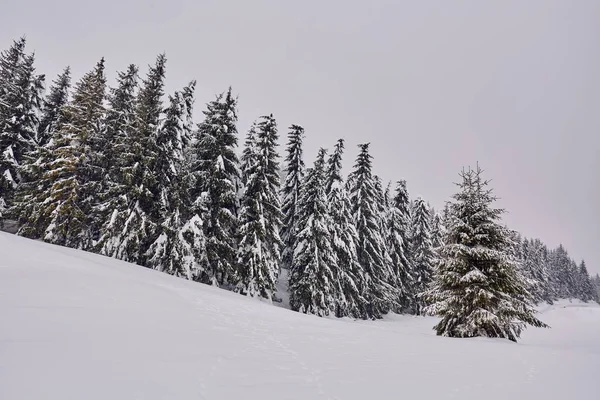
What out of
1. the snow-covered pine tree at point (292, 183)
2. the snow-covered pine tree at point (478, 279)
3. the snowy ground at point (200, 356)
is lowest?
the snowy ground at point (200, 356)

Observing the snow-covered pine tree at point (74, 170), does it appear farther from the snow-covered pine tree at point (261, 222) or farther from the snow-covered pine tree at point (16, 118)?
the snow-covered pine tree at point (261, 222)

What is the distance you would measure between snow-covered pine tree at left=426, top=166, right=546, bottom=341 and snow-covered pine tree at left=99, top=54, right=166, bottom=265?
1708 cm

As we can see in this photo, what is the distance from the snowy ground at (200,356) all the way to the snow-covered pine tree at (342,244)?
15105 millimetres

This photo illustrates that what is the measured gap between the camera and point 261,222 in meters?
21.4

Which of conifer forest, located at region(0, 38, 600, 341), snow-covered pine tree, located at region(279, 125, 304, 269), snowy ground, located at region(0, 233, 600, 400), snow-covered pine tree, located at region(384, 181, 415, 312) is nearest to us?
snowy ground, located at region(0, 233, 600, 400)

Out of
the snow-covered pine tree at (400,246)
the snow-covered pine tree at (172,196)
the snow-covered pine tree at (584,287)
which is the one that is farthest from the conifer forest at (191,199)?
the snow-covered pine tree at (584,287)

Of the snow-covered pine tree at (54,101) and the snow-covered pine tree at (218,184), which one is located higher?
the snow-covered pine tree at (54,101)

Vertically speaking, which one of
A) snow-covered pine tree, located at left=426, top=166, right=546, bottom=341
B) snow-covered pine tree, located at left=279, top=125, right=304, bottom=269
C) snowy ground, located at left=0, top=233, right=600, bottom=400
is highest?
snow-covered pine tree, located at left=279, top=125, right=304, bottom=269

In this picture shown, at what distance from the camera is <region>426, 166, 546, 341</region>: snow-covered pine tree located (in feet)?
43.4

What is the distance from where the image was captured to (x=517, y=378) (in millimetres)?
6379

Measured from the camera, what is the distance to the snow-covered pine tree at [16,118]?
78.2ft

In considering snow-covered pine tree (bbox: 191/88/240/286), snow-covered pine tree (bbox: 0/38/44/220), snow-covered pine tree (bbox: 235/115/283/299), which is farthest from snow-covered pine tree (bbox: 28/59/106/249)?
snow-covered pine tree (bbox: 235/115/283/299)

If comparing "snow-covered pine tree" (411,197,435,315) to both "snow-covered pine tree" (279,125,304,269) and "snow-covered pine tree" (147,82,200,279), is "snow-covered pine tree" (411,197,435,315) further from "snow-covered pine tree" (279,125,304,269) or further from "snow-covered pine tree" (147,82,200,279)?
"snow-covered pine tree" (147,82,200,279)

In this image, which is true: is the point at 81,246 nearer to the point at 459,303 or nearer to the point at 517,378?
the point at 459,303
